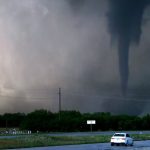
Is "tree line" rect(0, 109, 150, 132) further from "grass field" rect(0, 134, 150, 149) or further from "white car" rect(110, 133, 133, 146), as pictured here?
"white car" rect(110, 133, 133, 146)

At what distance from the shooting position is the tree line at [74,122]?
141250 mm

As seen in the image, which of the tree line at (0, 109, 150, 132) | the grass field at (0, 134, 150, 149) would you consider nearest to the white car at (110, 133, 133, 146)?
the grass field at (0, 134, 150, 149)

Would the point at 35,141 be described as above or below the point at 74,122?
below

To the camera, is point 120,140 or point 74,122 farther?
point 74,122

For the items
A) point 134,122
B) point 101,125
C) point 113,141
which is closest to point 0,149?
point 113,141

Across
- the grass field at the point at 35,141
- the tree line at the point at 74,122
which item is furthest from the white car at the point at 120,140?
the tree line at the point at 74,122

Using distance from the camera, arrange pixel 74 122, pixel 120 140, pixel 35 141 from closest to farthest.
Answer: pixel 120 140
pixel 35 141
pixel 74 122

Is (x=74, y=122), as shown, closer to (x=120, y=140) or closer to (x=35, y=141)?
(x=35, y=141)

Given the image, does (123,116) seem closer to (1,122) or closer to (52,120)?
(52,120)

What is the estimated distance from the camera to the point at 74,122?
146 m

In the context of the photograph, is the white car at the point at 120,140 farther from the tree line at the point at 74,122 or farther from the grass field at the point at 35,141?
the tree line at the point at 74,122

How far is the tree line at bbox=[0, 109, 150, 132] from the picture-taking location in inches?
5561

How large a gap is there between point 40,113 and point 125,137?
104094 millimetres

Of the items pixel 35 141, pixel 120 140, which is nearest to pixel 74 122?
pixel 35 141
